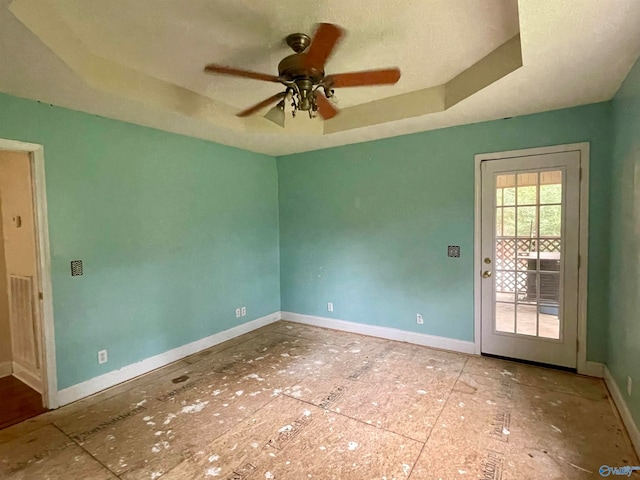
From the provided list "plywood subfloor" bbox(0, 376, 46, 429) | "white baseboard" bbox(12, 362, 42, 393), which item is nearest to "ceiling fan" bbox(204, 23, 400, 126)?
"plywood subfloor" bbox(0, 376, 46, 429)

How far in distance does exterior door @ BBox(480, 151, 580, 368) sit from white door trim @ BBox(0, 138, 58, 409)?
3.92 m

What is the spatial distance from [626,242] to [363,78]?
2.15 metres

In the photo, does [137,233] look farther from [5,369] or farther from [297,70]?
[297,70]

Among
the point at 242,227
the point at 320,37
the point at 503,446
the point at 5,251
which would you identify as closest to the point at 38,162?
the point at 5,251

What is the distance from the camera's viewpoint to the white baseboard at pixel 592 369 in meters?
2.78

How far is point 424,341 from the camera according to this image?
3.63m

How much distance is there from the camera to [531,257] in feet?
10.0

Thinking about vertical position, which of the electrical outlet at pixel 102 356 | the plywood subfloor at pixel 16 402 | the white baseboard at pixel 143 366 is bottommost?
the plywood subfloor at pixel 16 402

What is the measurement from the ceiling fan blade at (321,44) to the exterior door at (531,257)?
2223mm

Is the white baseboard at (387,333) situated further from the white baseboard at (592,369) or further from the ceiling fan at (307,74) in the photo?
the ceiling fan at (307,74)

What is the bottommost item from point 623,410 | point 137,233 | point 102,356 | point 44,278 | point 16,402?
point 16,402

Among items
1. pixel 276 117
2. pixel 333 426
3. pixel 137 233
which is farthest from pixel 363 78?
pixel 137 233

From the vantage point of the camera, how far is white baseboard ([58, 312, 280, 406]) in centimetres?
263
